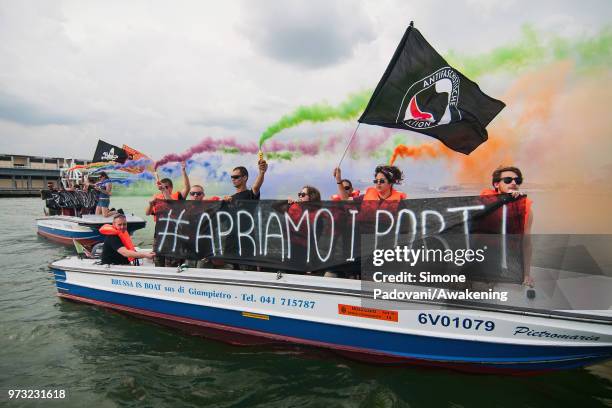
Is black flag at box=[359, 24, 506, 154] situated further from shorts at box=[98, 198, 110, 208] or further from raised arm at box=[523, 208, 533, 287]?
shorts at box=[98, 198, 110, 208]

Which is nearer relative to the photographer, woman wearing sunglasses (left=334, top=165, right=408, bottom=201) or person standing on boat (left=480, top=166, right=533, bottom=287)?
person standing on boat (left=480, top=166, right=533, bottom=287)

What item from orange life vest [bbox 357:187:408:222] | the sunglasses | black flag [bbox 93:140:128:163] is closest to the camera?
the sunglasses

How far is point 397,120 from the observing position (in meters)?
5.70

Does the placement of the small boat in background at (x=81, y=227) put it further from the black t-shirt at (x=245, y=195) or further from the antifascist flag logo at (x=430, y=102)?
the antifascist flag logo at (x=430, y=102)

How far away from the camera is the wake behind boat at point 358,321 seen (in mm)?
3861

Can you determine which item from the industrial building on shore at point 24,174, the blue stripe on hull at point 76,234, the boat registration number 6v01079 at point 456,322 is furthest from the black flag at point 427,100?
the industrial building on shore at point 24,174

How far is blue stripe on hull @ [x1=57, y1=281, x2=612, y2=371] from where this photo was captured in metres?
3.93

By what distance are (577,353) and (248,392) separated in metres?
3.92

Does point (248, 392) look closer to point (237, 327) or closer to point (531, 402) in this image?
point (237, 327)

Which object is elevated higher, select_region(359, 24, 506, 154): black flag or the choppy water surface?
select_region(359, 24, 506, 154): black flag

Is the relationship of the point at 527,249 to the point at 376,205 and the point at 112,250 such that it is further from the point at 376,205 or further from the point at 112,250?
the point at 112,250

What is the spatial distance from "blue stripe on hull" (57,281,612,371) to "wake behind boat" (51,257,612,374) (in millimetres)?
11

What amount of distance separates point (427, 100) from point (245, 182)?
3.37 metres

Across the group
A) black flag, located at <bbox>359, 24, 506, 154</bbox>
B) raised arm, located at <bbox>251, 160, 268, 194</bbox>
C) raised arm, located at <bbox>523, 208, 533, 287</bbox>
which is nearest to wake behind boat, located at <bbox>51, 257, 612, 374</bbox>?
raised arm, located at <bbox>523, 208, 533, 287</bbox>
